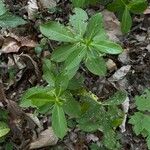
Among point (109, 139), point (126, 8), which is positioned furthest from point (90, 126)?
point (126, 8)

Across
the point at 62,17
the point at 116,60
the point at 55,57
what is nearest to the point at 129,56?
the point at 116,60

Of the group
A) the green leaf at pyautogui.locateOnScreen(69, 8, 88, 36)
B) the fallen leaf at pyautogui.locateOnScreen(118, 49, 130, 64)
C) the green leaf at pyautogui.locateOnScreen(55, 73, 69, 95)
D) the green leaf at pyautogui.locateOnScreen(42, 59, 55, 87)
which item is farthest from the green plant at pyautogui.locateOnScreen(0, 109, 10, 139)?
the fallen leaf at pyautogui.locateOnScreen(118, 49, 130, 64)

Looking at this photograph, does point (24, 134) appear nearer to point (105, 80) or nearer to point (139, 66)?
point (105, 80)

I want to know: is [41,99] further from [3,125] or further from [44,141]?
[44,141]

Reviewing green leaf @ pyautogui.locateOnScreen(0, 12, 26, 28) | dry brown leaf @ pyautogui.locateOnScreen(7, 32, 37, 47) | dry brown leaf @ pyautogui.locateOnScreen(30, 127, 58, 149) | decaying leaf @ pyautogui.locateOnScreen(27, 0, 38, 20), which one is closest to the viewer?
green leaf @ pyautogui.locateOnScreen(0, 12, 26, 28)

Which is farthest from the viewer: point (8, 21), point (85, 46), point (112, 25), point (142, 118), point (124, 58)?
point (112, 25)

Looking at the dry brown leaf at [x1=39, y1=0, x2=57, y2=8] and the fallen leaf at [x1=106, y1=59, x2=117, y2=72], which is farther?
the dry brown leaf at [x1=39, y1=0, x2=57, y2=8]

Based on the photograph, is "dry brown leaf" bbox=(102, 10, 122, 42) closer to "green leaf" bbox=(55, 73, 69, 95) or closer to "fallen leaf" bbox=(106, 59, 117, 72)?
"fallen leaf" bbox=(106, 59, 117, 72)
